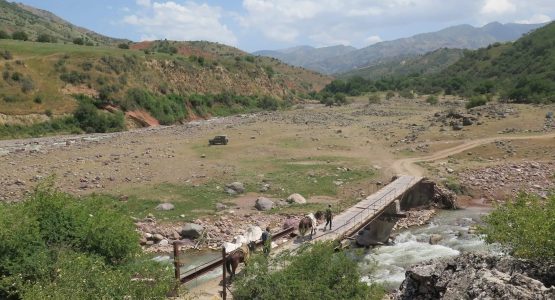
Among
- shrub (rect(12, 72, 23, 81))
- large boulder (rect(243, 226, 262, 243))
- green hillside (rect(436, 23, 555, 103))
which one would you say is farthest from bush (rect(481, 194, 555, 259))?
shrub (rect(12, 72, 23, 81))

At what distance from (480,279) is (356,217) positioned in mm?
13767

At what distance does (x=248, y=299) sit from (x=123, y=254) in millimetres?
5630

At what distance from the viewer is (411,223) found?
31.4 metres

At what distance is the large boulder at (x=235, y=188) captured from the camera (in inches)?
1352

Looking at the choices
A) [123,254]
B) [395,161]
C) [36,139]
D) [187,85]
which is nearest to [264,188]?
[395,161]

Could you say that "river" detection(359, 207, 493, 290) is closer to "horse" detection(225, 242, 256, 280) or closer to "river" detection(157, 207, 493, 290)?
"river" detection(157, 207, 493, 290)

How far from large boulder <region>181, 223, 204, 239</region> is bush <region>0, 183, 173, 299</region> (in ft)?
26.6

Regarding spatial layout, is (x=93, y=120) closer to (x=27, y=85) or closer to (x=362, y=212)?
(x=27, y=85)

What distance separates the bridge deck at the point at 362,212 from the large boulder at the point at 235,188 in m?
9.13

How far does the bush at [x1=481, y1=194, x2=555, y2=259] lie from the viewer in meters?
14.0

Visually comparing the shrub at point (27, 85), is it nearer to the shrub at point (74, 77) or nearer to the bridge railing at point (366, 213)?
the shrub at point (74, 77)

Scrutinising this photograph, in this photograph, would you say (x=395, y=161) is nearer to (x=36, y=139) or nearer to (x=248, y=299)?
(x=248, y=299)

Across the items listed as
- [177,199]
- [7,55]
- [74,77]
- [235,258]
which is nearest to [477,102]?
[177,199]

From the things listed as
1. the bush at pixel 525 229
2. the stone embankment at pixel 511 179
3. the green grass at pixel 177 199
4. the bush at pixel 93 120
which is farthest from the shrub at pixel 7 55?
the bush at pixel 525 229
